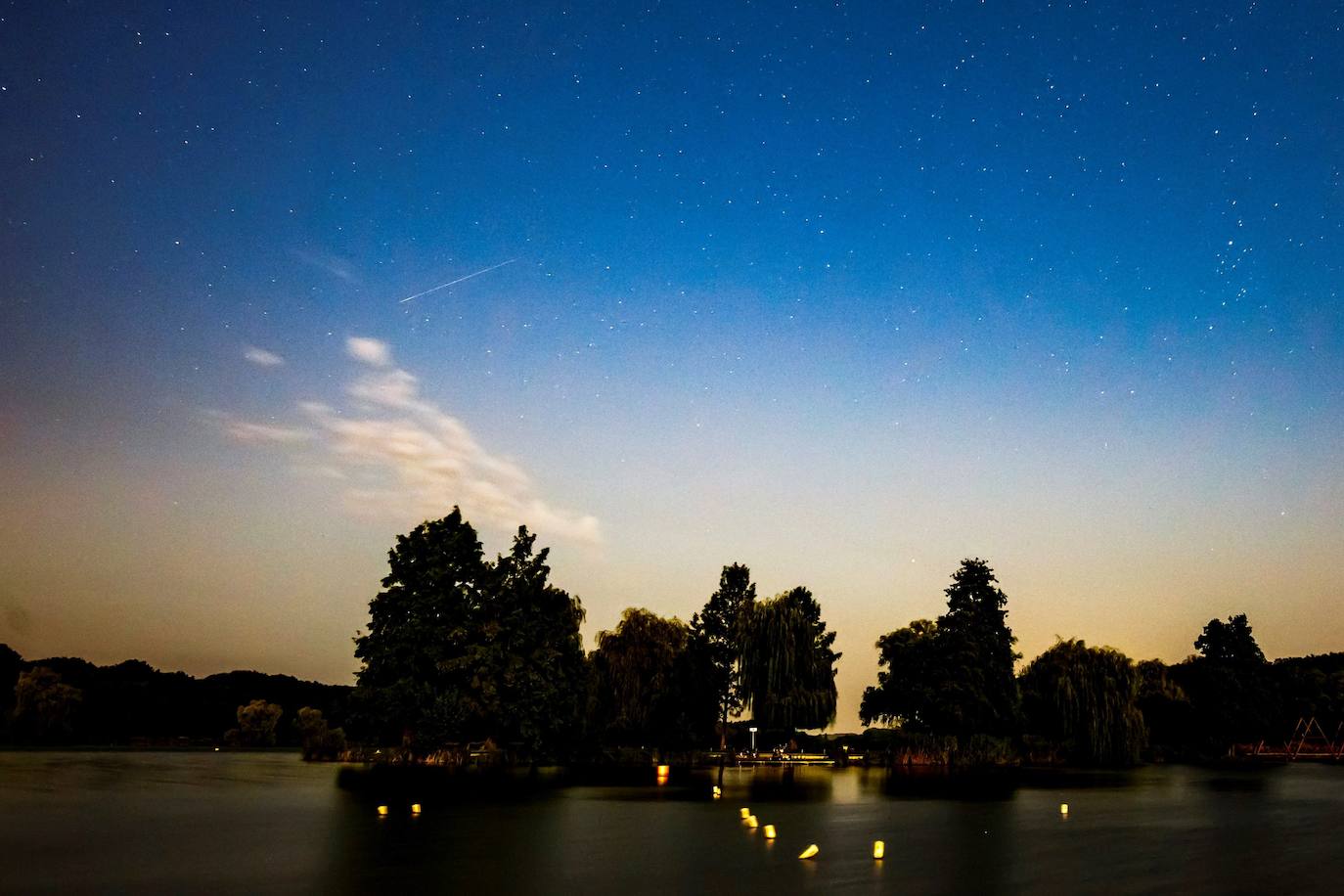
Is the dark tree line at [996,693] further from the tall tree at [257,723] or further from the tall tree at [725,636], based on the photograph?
the tall tree at [257,723]

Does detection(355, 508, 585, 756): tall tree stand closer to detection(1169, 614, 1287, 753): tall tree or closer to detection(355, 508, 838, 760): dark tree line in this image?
detection(355, 508, 838, 760): dark tree line

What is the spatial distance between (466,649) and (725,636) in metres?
33.4

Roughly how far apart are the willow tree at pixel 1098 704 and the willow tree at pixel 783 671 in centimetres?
1722

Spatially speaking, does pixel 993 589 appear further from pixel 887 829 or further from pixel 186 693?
pixel 186 693

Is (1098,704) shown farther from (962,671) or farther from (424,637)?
(424,637)

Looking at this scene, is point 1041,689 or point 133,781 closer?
point 133,781

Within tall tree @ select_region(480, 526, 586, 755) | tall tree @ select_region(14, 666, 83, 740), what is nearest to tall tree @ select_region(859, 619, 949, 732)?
tall tree @ select_region(480, 526, 586, 755)

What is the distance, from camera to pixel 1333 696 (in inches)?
4003

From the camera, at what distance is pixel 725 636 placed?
85.3 m

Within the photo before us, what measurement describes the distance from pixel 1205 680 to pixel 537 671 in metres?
67.1

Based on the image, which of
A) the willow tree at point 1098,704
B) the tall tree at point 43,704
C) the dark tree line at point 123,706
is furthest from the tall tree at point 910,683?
the tall tree at point 43,704

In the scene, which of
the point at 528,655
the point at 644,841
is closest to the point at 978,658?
the point at 528,655

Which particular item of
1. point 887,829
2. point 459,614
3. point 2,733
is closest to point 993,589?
point 459,614

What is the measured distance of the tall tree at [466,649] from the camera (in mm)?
55844
